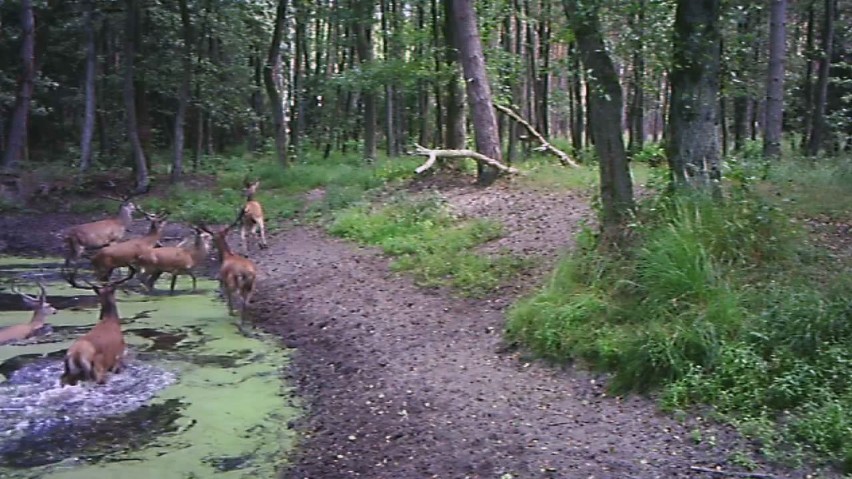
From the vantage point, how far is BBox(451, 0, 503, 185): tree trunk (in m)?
18.2

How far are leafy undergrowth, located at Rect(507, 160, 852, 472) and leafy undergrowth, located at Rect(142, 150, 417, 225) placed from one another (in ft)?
34.3

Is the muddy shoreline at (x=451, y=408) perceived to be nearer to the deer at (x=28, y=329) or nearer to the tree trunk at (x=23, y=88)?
the deer at (x=28, y=329)

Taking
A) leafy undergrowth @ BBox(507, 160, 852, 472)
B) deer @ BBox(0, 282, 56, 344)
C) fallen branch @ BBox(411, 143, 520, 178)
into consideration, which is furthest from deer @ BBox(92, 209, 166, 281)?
leafy undergrowth @ BBox(507, 160, 852, 472)

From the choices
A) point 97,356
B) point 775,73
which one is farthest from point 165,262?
point 775,73

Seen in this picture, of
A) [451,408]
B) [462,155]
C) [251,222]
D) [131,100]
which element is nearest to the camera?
[451,408]

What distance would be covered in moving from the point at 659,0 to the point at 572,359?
4.14m

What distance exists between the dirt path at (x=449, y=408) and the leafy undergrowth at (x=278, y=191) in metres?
7.97

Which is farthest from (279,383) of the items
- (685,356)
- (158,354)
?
(685,356)

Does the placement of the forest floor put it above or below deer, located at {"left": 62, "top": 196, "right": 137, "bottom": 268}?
below

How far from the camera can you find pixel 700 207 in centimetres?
936

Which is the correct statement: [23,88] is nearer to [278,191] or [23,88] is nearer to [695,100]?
[278,191]

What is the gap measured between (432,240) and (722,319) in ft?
22.7

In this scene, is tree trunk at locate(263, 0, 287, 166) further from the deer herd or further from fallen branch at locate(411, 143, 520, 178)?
fallen branch at locate(411, 143, 520, 178)

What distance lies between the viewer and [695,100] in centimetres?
988
